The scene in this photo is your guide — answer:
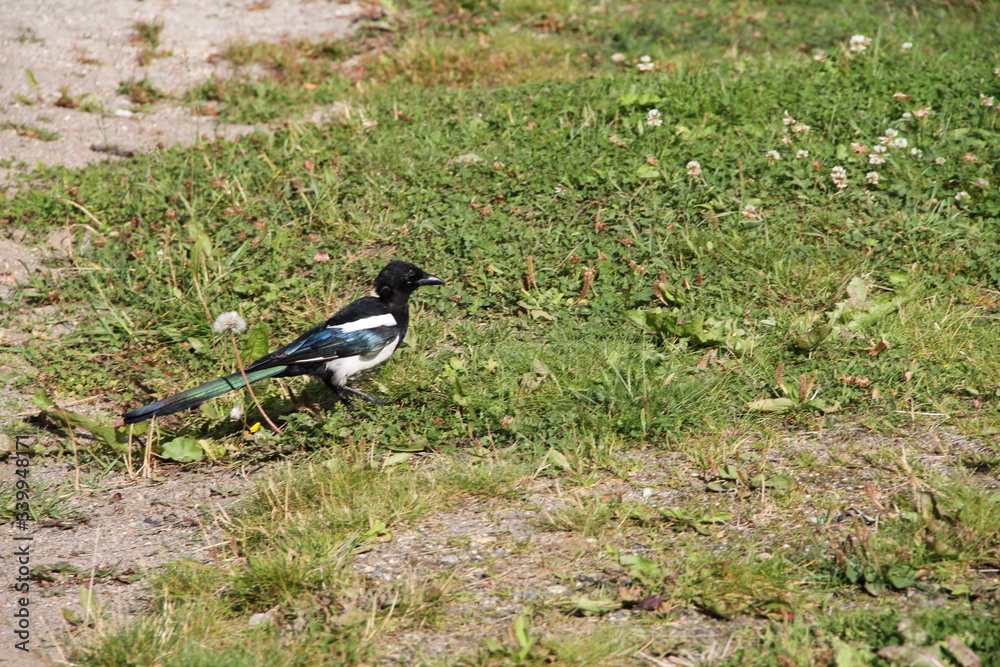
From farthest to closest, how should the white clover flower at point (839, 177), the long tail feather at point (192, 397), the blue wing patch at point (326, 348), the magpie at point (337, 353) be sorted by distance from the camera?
the white clover flower at point (839, 177), the blue wing patch at point (326, 348), the magpie at point (337, 353), the long tail feather at point (192, 397)

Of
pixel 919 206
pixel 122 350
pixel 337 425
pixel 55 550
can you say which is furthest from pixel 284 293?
pixel 919 206

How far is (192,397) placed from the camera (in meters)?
4.66

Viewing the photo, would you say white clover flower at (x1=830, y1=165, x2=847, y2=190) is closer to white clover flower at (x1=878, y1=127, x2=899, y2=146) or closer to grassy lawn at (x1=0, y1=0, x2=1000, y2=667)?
grassy lawn at (x1=0, y1=0, x2=1000, y2=667)

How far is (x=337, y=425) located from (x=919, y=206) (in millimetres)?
3958

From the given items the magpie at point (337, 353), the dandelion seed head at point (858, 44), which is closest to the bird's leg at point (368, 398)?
the magpie at point (337, 353)

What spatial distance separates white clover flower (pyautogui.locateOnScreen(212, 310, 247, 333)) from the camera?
502cm

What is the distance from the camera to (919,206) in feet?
19.1

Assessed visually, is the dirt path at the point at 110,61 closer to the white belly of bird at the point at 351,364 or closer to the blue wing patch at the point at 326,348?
the blue wing patch at the point at 326,348

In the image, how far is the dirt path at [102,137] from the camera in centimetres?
385

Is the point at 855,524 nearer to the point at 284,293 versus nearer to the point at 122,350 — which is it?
the point at 284,293

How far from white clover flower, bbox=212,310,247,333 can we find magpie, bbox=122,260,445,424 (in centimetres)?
29

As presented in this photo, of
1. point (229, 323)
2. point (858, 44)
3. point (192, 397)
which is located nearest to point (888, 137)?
point (858, 44)

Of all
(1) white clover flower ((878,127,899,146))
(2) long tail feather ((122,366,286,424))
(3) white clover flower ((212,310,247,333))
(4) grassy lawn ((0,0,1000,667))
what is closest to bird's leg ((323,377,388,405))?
(4) grassy lawn ((0,0,1000,667))

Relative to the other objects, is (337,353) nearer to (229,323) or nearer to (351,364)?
(351,364)
